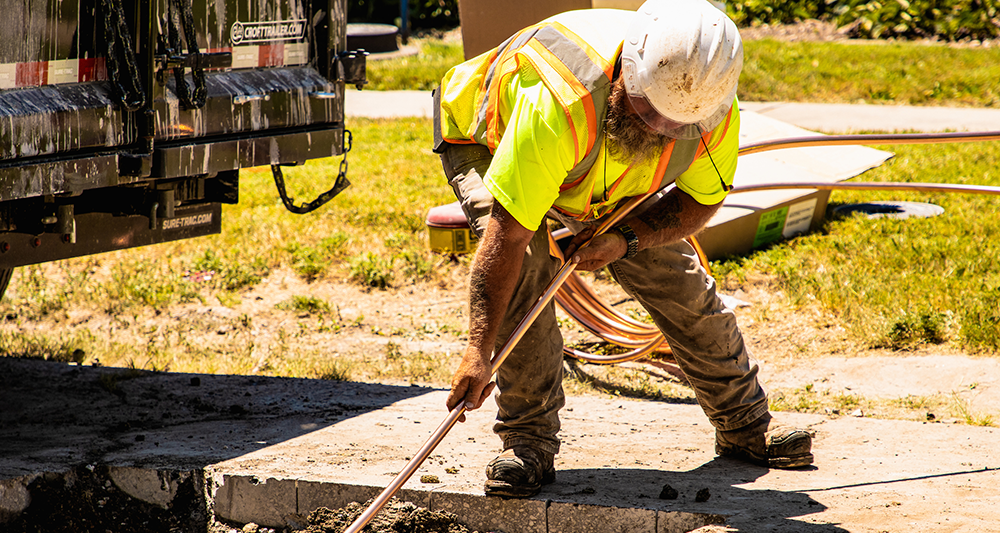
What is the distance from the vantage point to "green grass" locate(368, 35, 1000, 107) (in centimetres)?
1032

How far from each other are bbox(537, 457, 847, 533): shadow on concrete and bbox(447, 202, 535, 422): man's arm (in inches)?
25.6

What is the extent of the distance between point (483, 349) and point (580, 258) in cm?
51

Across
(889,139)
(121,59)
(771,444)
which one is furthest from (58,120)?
(889,139)

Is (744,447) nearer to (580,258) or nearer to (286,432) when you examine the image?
(580,258)

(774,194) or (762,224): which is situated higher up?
(774,194)

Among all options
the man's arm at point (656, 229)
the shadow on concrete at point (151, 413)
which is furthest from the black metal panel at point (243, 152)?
the man's arm at point (656, 229)

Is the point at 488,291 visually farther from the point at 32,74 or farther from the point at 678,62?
the point at 32,74

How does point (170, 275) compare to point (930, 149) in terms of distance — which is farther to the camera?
point (930, 149)

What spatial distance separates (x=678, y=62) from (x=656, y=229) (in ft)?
2.42

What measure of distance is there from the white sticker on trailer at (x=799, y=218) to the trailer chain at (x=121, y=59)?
4221 mm

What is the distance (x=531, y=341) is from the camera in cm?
313

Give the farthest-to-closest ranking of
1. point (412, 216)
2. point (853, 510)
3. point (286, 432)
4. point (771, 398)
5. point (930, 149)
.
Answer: point (930, 149) < point (412, 216) < point (771, 398) < point (286, 432) < point (853, 510)

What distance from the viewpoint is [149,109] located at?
3619 mm

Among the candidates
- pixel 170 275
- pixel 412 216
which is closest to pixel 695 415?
pixel 412 216
